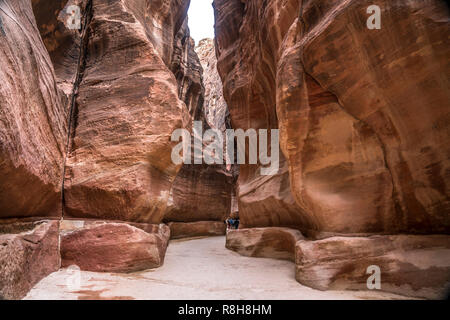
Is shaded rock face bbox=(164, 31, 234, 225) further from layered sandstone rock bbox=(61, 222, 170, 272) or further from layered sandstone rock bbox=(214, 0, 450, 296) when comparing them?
layered sandstone rock bbox=(214, 0, 450, 296)

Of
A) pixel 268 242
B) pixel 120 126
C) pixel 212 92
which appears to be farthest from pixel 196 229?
pixel 212 92

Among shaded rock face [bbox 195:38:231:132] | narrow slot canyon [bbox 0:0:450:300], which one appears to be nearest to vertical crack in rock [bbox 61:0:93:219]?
narrow slot canyon [bbox 0:0:450:300]

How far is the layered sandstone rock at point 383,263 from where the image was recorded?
3176mm

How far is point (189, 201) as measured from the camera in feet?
42.9

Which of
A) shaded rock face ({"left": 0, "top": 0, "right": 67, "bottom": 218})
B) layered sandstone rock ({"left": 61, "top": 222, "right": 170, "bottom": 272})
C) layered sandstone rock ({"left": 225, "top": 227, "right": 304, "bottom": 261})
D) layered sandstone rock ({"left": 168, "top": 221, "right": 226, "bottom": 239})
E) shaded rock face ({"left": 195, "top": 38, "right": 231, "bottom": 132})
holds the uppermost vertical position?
shaded rock face ({"left": 195, "top": 38, "right": 231, "bottom": 132})

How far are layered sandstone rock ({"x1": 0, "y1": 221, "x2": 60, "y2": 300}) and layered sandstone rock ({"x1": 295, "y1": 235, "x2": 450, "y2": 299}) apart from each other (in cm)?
352

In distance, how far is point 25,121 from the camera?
3.12 m

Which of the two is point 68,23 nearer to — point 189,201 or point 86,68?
point 86,68

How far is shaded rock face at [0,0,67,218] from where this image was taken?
267 cm

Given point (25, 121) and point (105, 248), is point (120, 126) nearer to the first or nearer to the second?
point (25, 121)

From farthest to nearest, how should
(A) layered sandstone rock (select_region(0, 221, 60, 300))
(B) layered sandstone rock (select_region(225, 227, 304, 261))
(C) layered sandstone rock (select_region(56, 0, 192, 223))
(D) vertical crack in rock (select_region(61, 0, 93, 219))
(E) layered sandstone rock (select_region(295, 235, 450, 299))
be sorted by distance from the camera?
(B) layered sandstone rock (select_region(225, 227, 304, 261))
(D) vertical crack in rock (select_region(61, 0, 93, 219))
(C) layered sandstone rock (select_region(56, 0, 192, 223))
(E) layered sandstone rock (select_region(295, 235, 450, 299))
(A) layered sandstone rock (select_region(0, 221, 60, 300))

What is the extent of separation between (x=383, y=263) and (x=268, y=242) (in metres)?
3.51

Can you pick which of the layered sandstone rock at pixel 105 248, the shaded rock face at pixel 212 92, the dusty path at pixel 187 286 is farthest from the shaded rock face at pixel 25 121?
the shaded rock face at pixel 212 92

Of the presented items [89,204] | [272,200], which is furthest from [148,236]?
[272,200]
